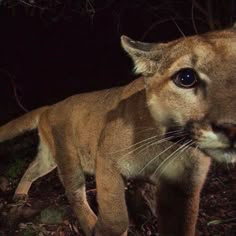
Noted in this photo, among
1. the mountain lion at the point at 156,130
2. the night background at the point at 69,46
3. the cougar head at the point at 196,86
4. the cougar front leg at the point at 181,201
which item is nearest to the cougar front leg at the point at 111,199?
the mountain lion at the point at 156,130

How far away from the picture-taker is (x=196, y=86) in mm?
3188

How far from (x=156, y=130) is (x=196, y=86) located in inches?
25.7

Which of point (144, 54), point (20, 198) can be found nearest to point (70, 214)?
point (20, 198)

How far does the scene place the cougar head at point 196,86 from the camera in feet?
9.73

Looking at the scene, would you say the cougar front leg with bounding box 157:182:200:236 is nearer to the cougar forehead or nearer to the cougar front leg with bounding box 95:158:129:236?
the cougar front leg with bounding box 95:158:129:236

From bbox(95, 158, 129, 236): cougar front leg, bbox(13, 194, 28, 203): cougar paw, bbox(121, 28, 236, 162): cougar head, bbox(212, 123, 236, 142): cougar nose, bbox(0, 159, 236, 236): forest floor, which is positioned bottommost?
bbox(0, 159, 236, 236): forest floor

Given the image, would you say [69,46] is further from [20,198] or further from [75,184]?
[75,184]

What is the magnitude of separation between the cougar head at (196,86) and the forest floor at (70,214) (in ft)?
4.36

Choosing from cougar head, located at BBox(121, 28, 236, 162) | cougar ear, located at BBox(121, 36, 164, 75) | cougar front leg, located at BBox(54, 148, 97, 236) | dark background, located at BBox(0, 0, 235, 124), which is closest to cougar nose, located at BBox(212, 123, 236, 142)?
cougar head, located at BBox(121, 28, 236, 162)

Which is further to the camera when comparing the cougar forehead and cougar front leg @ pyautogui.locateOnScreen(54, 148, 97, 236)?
cougar front leg @ pyautogui.locateOnScreen(54, 148, 97, 236)

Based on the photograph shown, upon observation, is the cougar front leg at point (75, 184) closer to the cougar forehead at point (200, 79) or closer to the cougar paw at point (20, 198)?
the cougar paw at point (20, 198)

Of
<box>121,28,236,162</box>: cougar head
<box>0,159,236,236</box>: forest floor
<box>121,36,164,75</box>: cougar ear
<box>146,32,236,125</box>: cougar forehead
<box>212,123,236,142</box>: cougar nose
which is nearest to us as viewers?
<box>212,123,236,142</box>: cougar nose

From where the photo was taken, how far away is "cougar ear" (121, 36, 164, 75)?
365 centimetres

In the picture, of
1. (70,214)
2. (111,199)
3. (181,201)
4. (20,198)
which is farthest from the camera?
(20,198)
